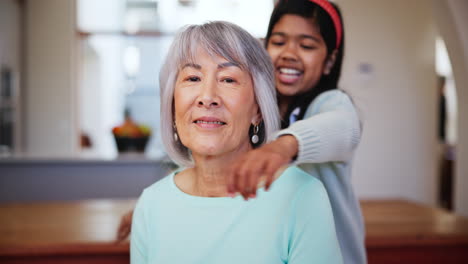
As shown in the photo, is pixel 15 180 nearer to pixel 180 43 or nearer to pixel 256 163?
pixel 180 43

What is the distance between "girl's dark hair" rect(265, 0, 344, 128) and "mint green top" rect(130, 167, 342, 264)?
358mm

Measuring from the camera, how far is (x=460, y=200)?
10.0 ft

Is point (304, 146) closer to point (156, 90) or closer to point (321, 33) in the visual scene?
point (321, 33)

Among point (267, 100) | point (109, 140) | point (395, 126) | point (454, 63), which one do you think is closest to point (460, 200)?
point (454, 63)

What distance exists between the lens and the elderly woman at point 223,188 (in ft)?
3.01

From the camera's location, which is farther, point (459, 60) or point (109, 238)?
point (459, 60)

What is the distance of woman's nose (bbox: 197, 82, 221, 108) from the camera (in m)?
0.95

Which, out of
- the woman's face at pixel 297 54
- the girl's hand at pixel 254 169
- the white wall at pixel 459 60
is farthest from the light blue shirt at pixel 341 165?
the white wall at pixel 459 60

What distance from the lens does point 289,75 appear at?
128 centimetres

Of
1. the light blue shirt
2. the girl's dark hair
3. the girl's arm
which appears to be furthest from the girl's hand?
the girl's dark hair

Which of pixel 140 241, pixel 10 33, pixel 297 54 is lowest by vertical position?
Result: pixel 140 241

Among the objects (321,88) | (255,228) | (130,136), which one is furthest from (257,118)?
(130,136)

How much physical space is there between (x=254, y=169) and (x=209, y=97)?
359 mm

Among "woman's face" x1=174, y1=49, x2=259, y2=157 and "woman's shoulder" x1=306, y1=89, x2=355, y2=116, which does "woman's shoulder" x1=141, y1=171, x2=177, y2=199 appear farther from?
"woman's shoulder" x1=306, y1=89, x2=355, y2=116
